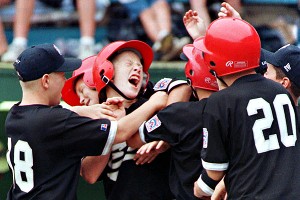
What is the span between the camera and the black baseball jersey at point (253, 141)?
455 cm

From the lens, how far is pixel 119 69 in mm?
5367

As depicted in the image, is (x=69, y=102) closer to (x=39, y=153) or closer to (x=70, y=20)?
(x=39, y=153)

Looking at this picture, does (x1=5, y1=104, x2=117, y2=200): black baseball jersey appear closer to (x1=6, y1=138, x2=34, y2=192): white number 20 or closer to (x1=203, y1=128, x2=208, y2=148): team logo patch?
(x1=6, y1=138, x2=34, y2=192): white number 20

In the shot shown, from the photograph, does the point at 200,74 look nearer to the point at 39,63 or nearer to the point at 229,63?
the point at 229,63

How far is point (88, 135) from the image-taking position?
16.3 feet

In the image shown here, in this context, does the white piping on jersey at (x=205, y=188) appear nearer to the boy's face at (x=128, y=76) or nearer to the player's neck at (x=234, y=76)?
the player's neck at (x=234, y=76)

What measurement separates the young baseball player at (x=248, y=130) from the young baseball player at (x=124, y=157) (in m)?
0.74

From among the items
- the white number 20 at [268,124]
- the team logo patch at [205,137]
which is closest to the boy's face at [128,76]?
the team logo patch at [205,137]

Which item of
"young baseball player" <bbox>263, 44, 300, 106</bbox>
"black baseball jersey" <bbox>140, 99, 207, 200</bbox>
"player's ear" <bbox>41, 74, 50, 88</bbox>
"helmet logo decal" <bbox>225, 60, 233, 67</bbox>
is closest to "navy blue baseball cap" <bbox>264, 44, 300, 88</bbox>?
"young baseball player" <bbox>263, 44, 300, 106</bbox>

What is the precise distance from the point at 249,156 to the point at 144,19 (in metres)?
4.22

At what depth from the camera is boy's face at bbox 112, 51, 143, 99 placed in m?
5.34

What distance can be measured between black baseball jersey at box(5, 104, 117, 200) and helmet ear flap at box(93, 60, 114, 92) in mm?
362

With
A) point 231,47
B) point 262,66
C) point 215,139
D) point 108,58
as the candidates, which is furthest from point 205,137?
point 108,58

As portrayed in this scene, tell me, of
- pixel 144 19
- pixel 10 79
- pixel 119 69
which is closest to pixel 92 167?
pixel 119 69
